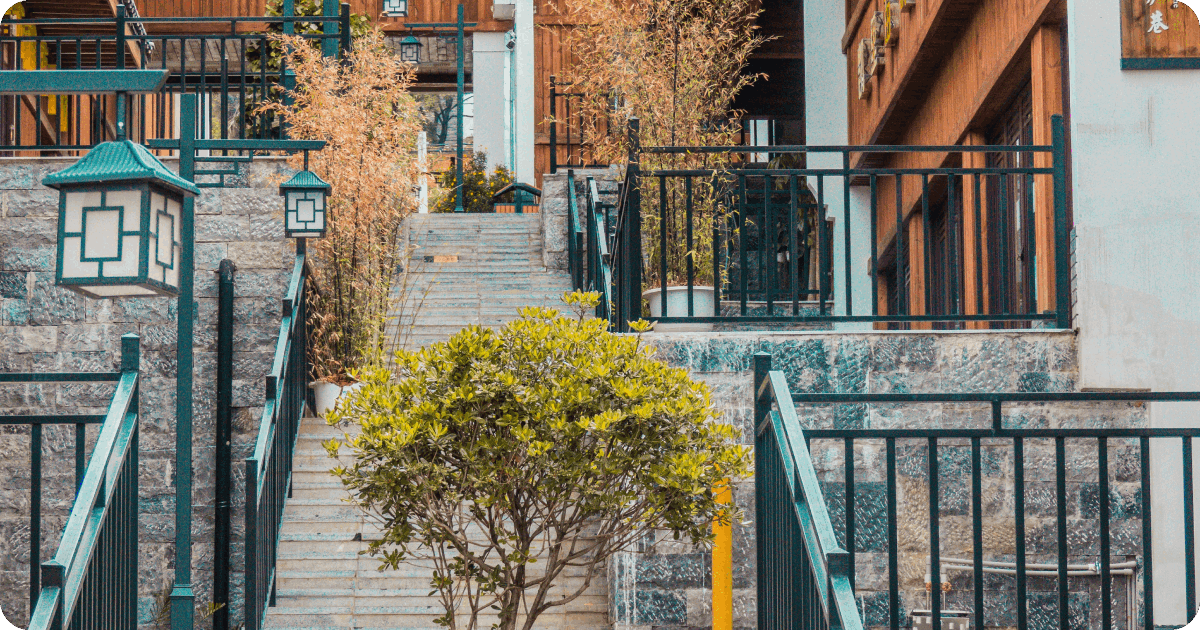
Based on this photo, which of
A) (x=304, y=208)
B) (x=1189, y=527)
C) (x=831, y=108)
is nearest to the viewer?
(x=1189, y=527)

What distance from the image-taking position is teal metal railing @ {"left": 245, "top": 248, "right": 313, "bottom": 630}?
5926 mm

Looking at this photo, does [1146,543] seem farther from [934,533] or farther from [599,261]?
[599,261]

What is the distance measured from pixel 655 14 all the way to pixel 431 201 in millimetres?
7183

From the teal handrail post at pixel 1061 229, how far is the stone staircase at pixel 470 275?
3.69 m

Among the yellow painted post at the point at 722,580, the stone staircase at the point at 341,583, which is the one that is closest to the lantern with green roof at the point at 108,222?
the stone staircase at the point at 341,583

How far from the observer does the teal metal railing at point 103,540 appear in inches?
141

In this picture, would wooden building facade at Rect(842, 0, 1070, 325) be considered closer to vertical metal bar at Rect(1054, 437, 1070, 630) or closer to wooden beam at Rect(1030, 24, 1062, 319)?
wooden beam at Rect(1030, 24, 1062, 319)

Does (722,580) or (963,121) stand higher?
(963,121)

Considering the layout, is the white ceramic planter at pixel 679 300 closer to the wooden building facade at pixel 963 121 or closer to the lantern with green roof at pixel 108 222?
the wooden building facade at pixel 963 121

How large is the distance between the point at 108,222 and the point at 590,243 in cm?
520

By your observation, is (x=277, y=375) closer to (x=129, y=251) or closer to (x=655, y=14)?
(x=129, y=251)

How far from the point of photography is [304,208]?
7867 mm

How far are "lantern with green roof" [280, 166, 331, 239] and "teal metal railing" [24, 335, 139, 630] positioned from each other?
3.55m

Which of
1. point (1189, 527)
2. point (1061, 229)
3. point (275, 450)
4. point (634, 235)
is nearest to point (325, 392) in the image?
point (275, 450)
